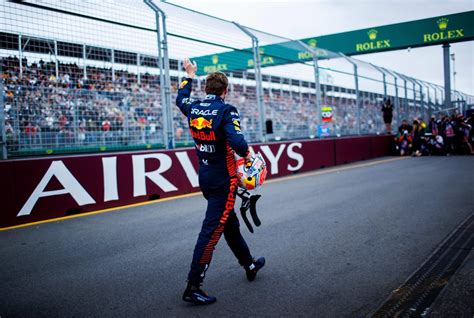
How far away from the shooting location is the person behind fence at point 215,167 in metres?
2.92

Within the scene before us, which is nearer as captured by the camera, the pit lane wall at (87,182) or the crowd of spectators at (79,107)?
the pit lane wall at (87,182)

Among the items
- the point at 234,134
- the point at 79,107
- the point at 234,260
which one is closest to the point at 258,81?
the point at 79,107

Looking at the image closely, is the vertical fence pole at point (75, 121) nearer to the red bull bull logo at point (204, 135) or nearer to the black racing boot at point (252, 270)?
the red bull bull logo at point (204, 135)

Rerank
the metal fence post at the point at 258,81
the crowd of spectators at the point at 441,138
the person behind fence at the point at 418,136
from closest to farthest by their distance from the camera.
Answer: the metal fence post at the point at 258,81, the crowd of spectators at the point at 441,138, the person behind fence at the point at 418,136

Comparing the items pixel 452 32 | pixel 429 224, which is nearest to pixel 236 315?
pixel 429 224

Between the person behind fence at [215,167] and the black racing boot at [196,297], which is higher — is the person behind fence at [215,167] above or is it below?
above

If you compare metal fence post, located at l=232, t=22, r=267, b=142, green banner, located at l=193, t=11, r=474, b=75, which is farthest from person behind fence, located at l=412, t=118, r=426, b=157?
metal fence post, located at l=232, t=22, r=267, b=142

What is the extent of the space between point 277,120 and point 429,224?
6.98 metres

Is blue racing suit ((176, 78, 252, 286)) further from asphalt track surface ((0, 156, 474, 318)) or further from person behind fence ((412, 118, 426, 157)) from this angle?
person behind fence ((412, 118, 426, 157))

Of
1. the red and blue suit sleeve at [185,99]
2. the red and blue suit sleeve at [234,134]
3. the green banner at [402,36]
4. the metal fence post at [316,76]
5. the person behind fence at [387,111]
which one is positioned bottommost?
the red and blue suit sleeve at [234,134]

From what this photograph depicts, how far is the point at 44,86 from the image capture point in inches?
250

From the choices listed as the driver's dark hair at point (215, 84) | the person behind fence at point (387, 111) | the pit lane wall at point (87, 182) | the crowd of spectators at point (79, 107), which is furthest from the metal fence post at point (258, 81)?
the person behind fence at point (387, 111)

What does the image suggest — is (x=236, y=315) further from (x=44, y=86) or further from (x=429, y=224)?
(x=44, y=86)

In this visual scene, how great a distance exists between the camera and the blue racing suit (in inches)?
116
